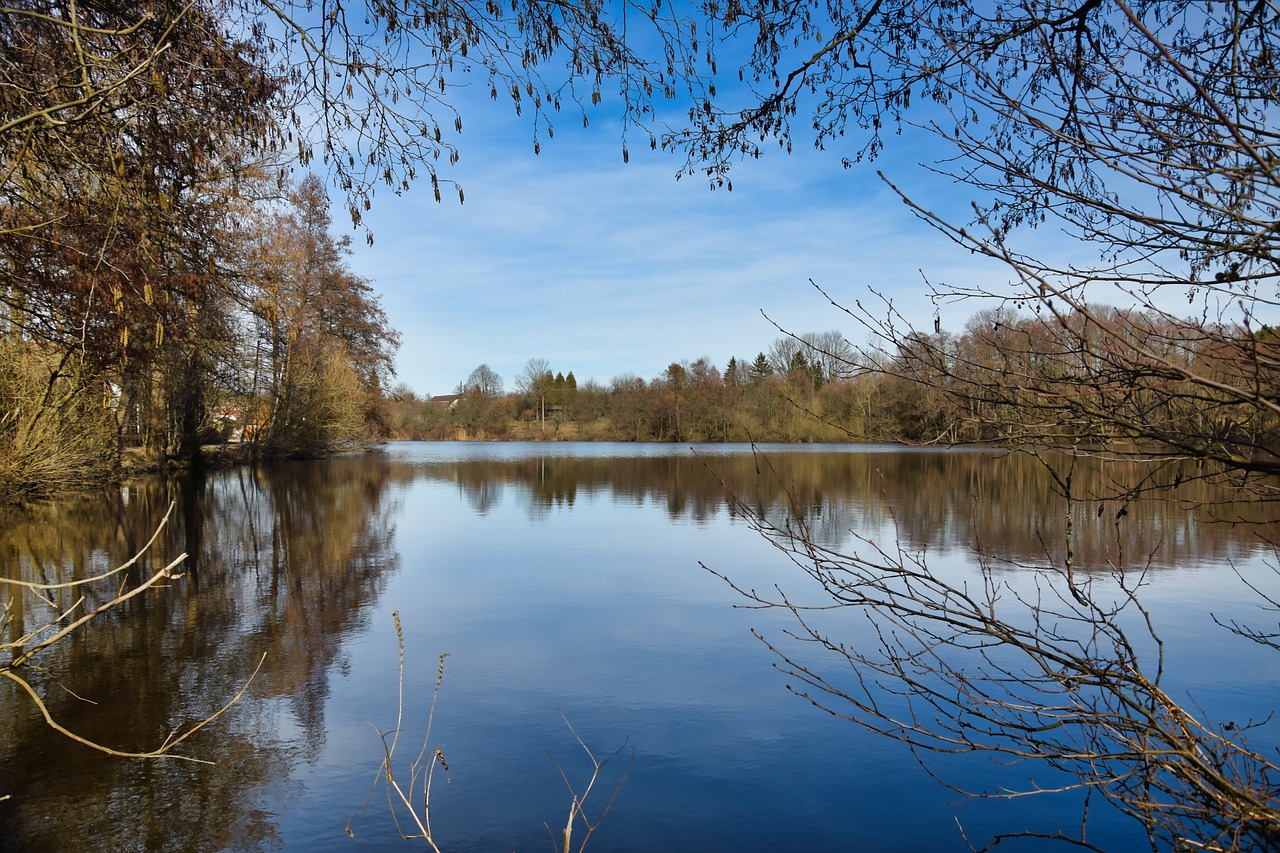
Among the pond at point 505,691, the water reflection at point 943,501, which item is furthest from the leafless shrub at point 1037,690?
the water reflection at point 943,501

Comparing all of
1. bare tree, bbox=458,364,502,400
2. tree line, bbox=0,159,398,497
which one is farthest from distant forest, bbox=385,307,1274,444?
bare tree, bbox=458,364,502,400

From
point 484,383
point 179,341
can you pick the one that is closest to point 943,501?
point 179,341

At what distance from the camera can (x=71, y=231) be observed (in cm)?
710

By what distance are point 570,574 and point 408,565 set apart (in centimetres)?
229

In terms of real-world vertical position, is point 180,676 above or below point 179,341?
below

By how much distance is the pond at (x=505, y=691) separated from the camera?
4.28m

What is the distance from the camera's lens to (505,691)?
6152mm

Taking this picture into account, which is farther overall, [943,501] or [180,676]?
[943,501]

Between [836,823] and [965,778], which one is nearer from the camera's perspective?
[836,823]

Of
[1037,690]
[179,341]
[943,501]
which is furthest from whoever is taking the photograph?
[943,501]

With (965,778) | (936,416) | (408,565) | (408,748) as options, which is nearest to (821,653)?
(965,778)

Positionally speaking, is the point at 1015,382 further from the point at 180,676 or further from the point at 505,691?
the point at 180,676

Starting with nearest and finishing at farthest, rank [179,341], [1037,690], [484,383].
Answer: [1037,690], [179,341], [484,383]

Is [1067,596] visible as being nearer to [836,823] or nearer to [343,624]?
[836,823]
